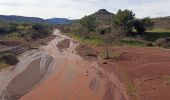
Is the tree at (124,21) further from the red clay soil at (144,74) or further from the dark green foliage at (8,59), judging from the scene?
the dark green foliage at (8,59)

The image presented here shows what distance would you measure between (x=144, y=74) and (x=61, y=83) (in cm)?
955

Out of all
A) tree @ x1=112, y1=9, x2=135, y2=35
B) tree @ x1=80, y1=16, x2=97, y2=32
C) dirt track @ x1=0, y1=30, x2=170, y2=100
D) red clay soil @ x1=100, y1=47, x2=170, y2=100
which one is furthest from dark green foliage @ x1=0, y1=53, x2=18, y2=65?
tree @ x1=80, y1=16, x2=97, y2=32

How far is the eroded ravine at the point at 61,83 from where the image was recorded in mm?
25844

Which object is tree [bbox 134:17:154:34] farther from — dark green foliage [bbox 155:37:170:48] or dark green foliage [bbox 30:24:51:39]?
dark green foliage [bbox 30:24:51:39]

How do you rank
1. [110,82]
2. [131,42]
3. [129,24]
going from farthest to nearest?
[129,24] → [131,42] → [110,82]

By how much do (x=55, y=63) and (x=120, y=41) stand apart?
97.5 ft

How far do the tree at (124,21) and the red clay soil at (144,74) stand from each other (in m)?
28.2

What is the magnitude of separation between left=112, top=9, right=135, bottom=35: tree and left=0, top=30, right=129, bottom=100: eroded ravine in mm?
36662

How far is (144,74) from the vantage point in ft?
111

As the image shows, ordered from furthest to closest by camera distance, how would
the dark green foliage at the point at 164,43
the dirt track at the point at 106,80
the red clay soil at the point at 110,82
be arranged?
the dark green foliage at the point at 164,43, the dirt track at the point at 106,80, the red clay soil at the point at 110,82

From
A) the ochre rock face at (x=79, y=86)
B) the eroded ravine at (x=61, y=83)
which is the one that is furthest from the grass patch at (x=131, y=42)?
the ochre rock face at (x=79, y=86)

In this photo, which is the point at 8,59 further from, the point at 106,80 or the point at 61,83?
the point at 106,80

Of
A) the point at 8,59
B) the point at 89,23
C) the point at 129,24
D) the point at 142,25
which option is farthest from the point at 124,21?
the point at 8,59

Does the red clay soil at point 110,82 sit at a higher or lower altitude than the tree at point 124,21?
lower
